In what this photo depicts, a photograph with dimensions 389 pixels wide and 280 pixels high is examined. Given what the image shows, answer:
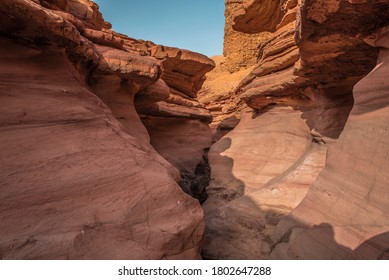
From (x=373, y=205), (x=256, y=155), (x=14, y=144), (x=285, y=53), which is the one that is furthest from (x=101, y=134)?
(x=285, y=53)

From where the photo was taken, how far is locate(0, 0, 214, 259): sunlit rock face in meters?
2.16

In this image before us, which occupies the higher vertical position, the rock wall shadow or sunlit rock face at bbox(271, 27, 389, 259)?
sunlit rock face at bbox(271, 27, 389, 259)

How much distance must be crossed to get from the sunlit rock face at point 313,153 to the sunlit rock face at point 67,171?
1296 millimetres

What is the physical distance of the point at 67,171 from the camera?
102 inches

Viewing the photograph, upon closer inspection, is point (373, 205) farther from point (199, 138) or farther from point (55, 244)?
point (199, 138)

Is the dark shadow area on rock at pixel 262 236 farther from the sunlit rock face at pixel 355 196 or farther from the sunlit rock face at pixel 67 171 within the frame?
the sunlit rock face at pixel 67 171

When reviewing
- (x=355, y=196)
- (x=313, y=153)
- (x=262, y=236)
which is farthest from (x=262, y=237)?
(x=313, y=153)

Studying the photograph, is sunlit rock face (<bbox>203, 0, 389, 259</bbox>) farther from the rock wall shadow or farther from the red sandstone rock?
the red sandstone rock

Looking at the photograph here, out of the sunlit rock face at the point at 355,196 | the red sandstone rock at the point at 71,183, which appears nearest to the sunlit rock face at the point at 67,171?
the red sandstone rock at the point at 71,183

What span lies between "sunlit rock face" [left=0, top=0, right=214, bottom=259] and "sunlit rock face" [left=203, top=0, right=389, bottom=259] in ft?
4.25

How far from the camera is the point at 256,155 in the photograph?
6297mm

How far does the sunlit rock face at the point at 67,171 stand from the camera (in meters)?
2.16

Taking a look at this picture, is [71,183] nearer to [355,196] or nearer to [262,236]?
[262,236]

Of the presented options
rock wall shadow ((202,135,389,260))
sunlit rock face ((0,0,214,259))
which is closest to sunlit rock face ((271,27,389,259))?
rock wall shadow ((202,135,389,260))
